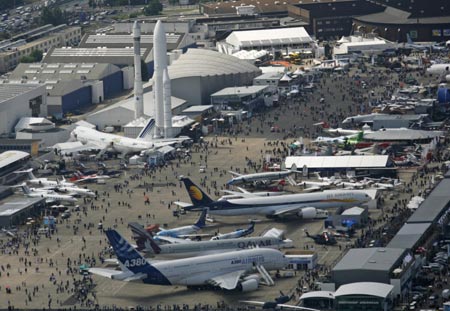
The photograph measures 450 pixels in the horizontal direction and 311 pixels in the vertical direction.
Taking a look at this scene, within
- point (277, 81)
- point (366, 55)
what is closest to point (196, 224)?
point (277, 81)

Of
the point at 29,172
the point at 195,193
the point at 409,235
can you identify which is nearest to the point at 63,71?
Result: the point at 29,172

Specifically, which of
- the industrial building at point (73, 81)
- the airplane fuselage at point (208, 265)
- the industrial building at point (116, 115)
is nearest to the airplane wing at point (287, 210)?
the airplane fuselage at point (208, 265)

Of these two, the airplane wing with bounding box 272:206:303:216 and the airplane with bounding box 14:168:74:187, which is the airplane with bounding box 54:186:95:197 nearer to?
the airplane with bounding box 14:168:74:187

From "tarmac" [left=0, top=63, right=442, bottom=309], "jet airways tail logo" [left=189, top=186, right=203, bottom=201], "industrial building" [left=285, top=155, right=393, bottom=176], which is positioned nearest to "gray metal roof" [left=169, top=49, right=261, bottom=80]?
"tarmac" [left=0, top=63, right=442, bottom=309]

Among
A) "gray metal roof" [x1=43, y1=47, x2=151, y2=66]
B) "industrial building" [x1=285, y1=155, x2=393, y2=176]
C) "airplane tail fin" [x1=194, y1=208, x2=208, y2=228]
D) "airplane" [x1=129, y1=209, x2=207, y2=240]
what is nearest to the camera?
"airplane" [x1=129, y1=209, x2=207, y2=240]

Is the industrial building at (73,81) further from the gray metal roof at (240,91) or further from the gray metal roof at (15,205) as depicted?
the gray metal roof at (15,205)

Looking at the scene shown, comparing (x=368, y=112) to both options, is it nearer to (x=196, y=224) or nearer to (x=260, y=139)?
(x=260, y=139)

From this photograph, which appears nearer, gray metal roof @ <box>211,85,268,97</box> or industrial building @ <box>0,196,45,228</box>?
industrial building @ <box>0,196,45,228</box>
